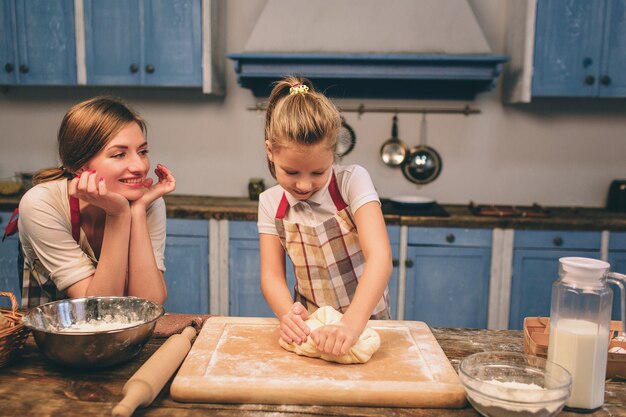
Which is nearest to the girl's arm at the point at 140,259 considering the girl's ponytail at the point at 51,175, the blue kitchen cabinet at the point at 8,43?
the girl's ponytail at the point at 51,175

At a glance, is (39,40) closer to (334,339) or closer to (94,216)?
(94,216)

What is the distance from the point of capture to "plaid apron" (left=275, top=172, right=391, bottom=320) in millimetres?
1546

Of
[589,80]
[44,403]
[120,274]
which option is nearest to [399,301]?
[589,80]

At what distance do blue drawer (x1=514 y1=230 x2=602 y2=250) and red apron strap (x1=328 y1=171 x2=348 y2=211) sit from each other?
1.66 m

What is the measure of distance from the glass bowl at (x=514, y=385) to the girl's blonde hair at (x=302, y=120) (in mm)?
595

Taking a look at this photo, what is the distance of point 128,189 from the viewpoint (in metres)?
1.52

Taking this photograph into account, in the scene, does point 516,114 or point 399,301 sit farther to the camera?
point 516,114

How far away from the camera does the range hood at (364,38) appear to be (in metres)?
2.94

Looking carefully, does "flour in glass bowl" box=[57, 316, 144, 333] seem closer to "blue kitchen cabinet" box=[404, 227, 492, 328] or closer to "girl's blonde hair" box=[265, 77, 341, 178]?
"girl's blonde hair" box=[265, 77, 341, 178]

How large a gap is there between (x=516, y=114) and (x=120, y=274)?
9.00 feet

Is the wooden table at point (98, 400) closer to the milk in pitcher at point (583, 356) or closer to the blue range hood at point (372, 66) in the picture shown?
the milk in pitcher at point (583, 356)

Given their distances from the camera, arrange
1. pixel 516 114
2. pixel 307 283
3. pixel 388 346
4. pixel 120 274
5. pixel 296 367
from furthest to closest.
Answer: pixel 516 114 → pixel 307 283 → pixel 120 274 → pixel 388 346 → pixel 296 367

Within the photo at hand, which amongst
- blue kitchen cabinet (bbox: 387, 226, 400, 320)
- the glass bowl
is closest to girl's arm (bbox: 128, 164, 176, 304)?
the glass bowl

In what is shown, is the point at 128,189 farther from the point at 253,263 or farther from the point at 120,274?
the point at 253,263
